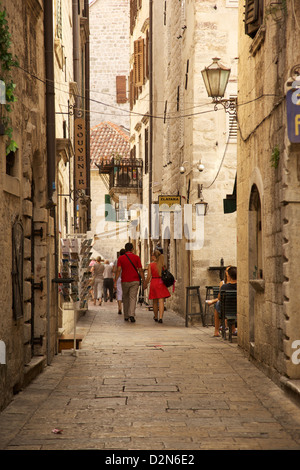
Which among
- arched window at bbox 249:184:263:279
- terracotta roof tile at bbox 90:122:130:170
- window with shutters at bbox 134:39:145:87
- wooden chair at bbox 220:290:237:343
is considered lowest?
wooden chair at bbox 220:290:237:343

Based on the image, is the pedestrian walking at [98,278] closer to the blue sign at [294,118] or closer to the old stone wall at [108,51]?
the old stone wall at [108,51]

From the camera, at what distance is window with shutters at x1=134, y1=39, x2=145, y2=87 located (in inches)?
1313

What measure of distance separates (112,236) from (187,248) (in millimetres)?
28090

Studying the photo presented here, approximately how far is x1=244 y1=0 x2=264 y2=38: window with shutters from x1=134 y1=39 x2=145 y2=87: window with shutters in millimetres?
22328

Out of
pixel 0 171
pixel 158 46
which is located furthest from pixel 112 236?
pixel 0 171

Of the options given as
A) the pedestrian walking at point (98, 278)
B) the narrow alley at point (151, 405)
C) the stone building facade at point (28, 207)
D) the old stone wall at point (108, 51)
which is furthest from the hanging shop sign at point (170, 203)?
the old stone wall at point (108, 51)

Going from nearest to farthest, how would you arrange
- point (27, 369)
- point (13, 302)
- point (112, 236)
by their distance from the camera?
point (13, 302) < point (27, 369) < point (112, 236)

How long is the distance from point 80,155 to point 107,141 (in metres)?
26.1

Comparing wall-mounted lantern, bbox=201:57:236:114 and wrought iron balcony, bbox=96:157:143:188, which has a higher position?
wrought iron balcony, bbox=96:157:143:188

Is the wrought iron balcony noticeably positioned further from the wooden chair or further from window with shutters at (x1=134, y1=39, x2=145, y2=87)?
the wooden chair

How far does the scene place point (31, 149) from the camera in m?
9.89

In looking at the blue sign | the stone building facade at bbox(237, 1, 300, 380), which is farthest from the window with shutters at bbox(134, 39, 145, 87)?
the blue sign
